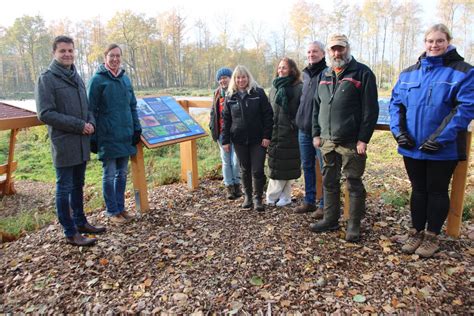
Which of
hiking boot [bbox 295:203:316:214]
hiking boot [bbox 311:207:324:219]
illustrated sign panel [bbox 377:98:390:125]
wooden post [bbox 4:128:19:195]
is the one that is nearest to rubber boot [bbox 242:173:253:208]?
hiking boot [bbox 295:203:316:214]

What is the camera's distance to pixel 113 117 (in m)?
3.63

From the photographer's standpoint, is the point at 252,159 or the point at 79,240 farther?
the point at 252,159

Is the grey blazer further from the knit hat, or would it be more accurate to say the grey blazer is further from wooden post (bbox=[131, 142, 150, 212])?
the knit hat

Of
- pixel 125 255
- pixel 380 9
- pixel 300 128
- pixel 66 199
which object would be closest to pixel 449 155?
pixel 300 128

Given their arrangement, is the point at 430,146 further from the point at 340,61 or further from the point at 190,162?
the point at 190,162

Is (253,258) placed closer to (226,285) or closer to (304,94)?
(226,285)

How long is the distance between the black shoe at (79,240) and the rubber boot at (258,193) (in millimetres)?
1957

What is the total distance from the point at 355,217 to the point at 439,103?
4.43 ft

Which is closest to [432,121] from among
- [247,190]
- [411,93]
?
[411,93]

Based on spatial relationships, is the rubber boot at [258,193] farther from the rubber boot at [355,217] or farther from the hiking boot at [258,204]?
the rubber boot at [355,217]

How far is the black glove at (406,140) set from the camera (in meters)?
3.03

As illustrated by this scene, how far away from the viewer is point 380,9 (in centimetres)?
3475

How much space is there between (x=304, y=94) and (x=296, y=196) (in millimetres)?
1639

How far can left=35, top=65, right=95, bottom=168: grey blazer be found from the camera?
3.04 metres
